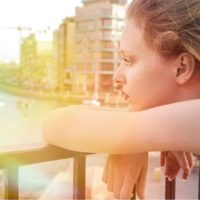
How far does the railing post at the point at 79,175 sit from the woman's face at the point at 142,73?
6.2 inches

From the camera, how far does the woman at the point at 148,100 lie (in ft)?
1.09

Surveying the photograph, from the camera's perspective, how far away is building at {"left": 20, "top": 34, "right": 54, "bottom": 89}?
5957mm

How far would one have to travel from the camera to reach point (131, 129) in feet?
1.11

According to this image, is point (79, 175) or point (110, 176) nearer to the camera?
point (110, 176)

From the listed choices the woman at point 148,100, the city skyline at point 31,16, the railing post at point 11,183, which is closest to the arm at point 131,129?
the woman at point 148,100

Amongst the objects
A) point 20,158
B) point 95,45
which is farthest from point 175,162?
point 95,45

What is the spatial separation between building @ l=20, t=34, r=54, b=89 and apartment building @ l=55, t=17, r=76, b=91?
47 cm

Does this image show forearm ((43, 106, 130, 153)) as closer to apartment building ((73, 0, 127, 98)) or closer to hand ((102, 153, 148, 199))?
hand ((102, 153, 148, 199))

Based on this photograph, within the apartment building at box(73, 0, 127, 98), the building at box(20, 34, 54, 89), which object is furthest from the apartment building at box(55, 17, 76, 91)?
the building at box(20, 34, 54, 89)

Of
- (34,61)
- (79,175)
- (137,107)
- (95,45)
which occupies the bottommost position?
(79,175)

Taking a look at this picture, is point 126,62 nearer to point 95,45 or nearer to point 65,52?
point 65,52

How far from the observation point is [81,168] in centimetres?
54

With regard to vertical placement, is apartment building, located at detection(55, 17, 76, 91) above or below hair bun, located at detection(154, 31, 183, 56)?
above

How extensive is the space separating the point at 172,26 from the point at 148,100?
0.09 meters
